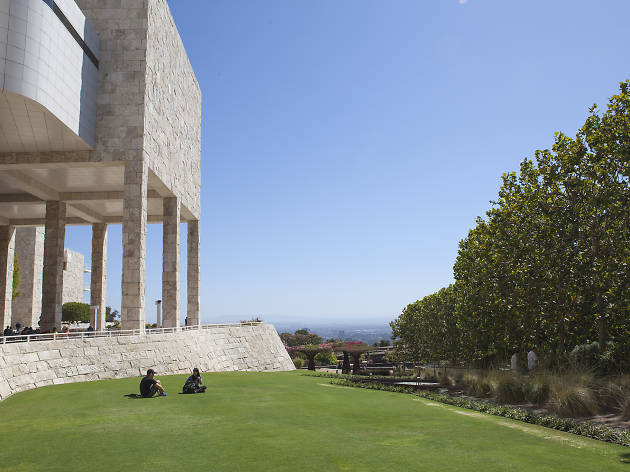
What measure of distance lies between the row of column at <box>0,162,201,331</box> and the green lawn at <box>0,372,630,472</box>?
1432 cm

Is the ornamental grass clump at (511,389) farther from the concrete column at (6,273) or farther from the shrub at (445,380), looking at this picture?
the concrete column at (6,273)

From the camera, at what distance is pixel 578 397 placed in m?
15.5

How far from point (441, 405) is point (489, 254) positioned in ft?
38.9

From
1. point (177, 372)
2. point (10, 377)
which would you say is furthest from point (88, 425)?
point (177, 372)

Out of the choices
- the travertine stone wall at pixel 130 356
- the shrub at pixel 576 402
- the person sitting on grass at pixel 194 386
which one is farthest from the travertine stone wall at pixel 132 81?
the shrub at pixel 576 402

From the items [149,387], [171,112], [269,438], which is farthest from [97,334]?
[269,438]

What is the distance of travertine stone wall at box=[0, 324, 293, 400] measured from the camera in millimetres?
19375

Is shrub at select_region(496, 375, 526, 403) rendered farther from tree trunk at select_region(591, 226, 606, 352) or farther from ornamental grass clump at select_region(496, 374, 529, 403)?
tree trunk at select_region(591, 226, 606, 352)

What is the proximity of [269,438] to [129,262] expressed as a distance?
2302 cm

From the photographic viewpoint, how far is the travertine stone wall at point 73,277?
8162cm

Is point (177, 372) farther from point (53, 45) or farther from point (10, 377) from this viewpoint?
point (53, 45)

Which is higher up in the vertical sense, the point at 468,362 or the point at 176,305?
the point at 176,305

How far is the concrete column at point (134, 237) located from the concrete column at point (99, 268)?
1522cm

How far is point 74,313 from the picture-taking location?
241 ft
